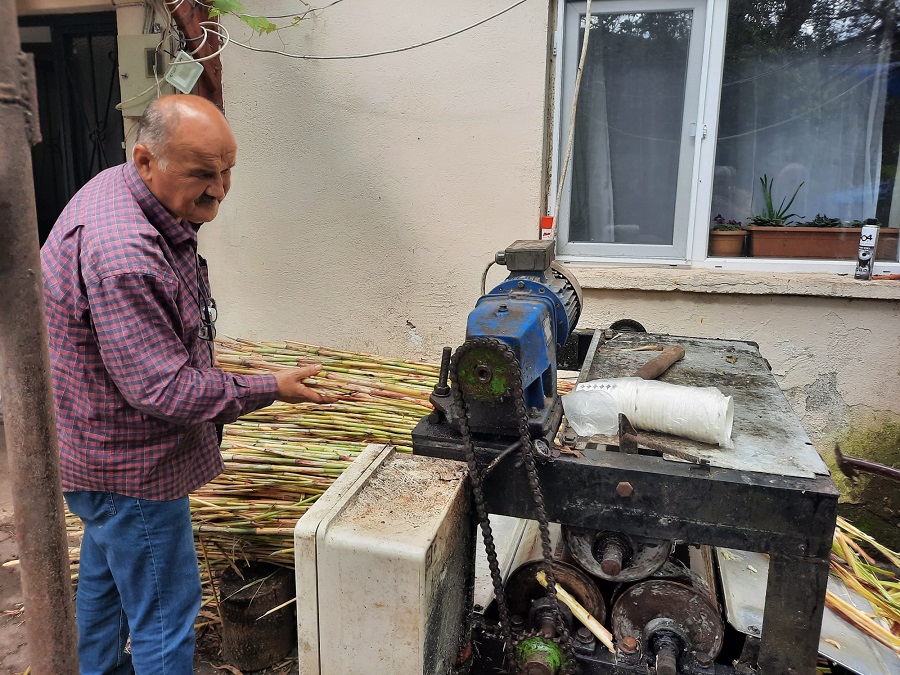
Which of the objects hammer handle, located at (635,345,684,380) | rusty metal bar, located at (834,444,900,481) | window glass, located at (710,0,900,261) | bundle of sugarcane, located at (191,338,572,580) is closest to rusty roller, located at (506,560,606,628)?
hammer handle, located at (635,345,684,380)

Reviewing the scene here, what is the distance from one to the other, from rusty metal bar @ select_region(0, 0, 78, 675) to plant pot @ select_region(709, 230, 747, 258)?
3742 millimetres

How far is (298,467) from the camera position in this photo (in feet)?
8.16

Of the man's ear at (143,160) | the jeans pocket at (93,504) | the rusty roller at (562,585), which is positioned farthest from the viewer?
the rusty roller at (562,585)

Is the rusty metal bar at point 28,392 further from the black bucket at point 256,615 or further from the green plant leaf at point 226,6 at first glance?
the green plant leaf at point 226,6

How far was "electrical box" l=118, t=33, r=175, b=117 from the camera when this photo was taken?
3.89 m

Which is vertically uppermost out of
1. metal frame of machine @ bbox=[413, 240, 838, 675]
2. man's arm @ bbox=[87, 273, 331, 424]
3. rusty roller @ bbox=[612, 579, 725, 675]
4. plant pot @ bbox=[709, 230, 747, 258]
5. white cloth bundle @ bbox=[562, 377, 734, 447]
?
plant pot @ bbox=[709, 230, 747, 258]

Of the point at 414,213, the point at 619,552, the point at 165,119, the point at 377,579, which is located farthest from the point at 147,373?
A: the point at 414,213

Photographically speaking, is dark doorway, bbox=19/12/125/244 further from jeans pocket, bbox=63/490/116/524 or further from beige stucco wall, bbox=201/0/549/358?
jeans pocket, bbox=63/490/116/524

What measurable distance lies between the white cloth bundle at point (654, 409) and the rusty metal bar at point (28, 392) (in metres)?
1.22

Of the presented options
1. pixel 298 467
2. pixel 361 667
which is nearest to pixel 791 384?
pixel 298 467

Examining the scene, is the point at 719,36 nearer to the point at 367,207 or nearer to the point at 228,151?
the point at 367,207

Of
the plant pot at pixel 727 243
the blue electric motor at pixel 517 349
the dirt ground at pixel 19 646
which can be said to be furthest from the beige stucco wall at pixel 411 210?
the blue electric motor at pixel 517 349

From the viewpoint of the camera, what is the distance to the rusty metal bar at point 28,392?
817 mm

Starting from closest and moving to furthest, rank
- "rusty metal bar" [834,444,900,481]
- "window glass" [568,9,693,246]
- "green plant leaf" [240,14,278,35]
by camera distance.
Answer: "rusty metal bar" [834,444,900,481], "green plant leaf" [240,14,278,35], "window glass" [568,9,693,246]
